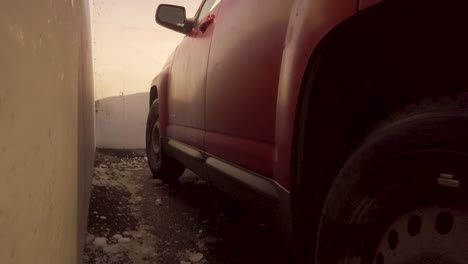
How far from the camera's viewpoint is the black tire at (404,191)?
94 cm

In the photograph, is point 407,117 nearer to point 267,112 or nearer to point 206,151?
point 267,112

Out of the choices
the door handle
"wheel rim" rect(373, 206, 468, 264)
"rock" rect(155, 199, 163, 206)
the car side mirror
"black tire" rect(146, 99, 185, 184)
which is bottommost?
"rock" rect(155, 199, 163, 206)

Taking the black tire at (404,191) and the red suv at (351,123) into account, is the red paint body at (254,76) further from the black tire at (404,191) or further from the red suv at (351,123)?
the black tire at (404,191)

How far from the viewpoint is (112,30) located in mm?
5789

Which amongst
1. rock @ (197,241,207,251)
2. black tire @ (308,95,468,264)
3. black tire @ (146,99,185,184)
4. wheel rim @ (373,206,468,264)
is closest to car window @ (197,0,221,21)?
black tire @ (146,99,185,184)

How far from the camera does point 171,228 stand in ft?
9.40

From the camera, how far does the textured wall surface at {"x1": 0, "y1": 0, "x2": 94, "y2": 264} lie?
0.63 m

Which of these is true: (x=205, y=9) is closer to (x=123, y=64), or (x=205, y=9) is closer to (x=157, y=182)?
(x=157, y=182)

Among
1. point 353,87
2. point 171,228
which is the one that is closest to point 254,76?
point 353,87

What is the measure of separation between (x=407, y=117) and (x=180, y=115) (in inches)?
86.8

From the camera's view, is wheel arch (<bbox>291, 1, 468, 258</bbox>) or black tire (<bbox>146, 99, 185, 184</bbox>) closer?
wheel arch (<bbox>291, 1, 468, 258</bbox>)

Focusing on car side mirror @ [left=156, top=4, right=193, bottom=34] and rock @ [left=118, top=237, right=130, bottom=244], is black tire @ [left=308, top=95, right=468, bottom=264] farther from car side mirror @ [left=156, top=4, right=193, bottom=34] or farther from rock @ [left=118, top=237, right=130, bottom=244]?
car side mirror @ [left=156, top=4, right=193, bottom=34]

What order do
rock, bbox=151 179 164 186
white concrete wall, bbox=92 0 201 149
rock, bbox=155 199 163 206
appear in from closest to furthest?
rock, bbox=155 199 163 206
rock, bbox=151 179 164 186
white concrete wall, bbox=92 0 201 149

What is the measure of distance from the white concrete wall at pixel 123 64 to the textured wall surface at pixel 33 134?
466 cm
